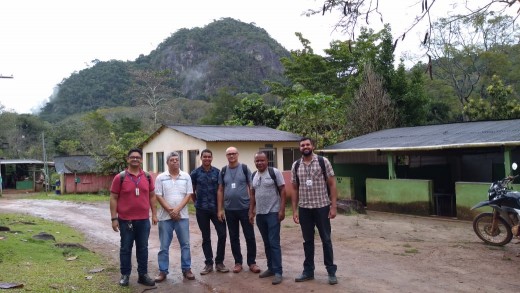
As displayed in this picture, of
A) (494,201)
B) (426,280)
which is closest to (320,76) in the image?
(494,201)

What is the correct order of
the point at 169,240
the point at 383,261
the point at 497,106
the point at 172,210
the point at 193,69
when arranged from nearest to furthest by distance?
1. the point at 172,210
2. the point at 169,240
3. the point at 383,261
4. the point at 497,106
5. the point at 193,69

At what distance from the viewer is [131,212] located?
550 cm

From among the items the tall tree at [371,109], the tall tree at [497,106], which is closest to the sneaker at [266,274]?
the tall tree at [371,109]

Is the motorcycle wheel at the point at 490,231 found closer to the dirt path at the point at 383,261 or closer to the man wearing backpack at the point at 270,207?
the dirt path at the point at 383,261

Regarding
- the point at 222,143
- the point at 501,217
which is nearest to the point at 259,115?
the point at 222,143

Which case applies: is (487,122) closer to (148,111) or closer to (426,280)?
(426,280)

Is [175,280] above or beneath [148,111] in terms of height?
beneath

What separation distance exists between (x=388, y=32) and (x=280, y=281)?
1930 centimetres

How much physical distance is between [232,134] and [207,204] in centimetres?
1237

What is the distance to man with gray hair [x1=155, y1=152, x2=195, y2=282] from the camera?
5785mm

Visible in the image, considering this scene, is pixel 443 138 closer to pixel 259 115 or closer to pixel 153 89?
pixel 259 115

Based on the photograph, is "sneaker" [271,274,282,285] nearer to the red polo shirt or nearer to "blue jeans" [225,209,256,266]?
"blue jeans" [225,209,256,266]

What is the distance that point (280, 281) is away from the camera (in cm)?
551

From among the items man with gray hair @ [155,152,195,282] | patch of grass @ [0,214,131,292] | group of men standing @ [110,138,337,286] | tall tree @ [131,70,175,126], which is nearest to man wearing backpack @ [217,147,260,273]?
group of men standing @ [110,138,337,286]
